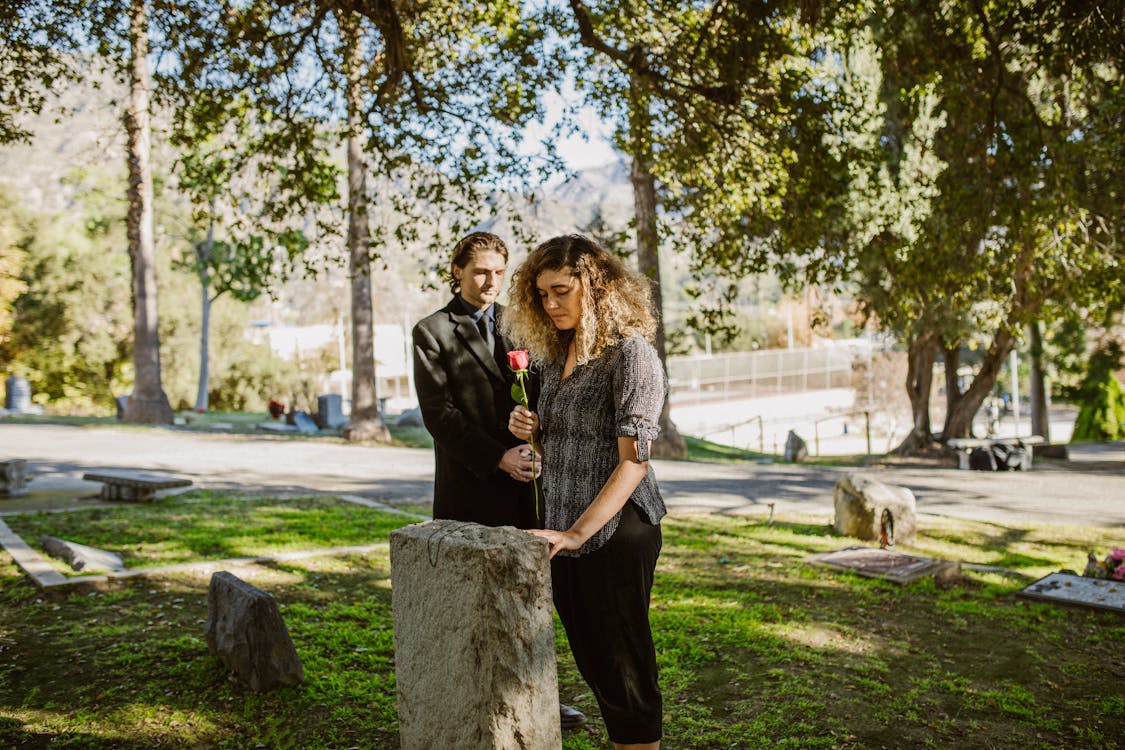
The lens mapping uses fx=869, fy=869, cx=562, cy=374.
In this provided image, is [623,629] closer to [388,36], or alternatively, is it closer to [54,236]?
[388,36]

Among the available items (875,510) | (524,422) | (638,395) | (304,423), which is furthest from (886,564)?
(304,423)

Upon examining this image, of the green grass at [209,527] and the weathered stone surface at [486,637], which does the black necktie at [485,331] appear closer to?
the weathered stone surface at [486,637]

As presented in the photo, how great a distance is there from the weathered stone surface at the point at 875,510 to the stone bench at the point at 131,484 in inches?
276

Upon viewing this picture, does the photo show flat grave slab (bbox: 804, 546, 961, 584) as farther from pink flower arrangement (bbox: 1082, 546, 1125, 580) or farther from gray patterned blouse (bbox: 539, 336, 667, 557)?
gray patterned blouse (bbox: 539, 336, 667, 557)

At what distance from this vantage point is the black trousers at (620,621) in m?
2.73

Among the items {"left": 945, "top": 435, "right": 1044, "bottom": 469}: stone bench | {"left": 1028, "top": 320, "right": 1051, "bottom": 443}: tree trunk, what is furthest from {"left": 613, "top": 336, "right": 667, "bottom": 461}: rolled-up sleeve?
{"left": 1028, "top": 320, "right": 1051, "bottom": 443}: tree trunk

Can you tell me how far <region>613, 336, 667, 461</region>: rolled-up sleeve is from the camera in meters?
2.61

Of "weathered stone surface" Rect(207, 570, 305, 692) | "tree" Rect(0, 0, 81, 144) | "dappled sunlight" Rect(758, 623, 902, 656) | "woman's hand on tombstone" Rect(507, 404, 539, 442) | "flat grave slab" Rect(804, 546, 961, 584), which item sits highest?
"tree" Rect(0, 0, 81, 144)

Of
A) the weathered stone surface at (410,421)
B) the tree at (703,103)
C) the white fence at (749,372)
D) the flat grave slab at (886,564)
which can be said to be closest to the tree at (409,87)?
the tree at (703,103)

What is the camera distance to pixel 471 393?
3.73 meters

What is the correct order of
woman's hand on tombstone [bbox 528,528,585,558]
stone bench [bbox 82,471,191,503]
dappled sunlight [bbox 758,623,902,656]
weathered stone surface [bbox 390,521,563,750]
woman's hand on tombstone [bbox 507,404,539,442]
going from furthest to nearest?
stone bench [bbox 82,471,191,503], dappled sunlight [bbox 758,623,902,656], woman's hand on tombstone [bbox 507,404,539,442], woman's hand on tombstone [bbox 528,528,585,558], weathered stone surface [bbox 390,521,563,750]

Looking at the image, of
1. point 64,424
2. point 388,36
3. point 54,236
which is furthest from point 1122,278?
point 54,236

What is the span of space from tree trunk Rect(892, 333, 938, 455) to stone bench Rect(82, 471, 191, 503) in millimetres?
17805

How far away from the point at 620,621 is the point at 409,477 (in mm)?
11098
